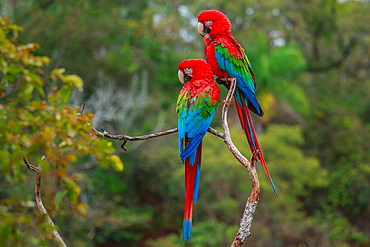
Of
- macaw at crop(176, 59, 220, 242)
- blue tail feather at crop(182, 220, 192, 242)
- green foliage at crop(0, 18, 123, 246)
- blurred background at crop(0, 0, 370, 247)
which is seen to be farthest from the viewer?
blurred background at crop(0, 0, 370, 247)

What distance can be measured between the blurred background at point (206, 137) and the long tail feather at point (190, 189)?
4.84m

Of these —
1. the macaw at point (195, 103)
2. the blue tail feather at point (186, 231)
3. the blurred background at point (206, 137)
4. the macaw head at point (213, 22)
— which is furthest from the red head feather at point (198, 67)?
the blurred background at point (206, 137)

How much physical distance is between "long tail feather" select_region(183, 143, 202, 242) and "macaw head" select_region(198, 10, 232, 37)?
0.40m

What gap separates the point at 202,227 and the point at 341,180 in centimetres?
306

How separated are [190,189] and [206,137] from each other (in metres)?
5.80

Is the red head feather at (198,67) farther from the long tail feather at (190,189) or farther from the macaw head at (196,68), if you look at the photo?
the long tail feather at (190,189)

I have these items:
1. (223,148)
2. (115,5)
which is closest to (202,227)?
(223,148)

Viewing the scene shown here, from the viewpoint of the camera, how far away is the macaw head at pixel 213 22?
162 centimetres

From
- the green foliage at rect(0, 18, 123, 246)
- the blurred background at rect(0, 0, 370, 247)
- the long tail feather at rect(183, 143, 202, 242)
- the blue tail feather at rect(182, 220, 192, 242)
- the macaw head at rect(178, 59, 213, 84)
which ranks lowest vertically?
the blurred background at rect(0, 0, 370, 247)

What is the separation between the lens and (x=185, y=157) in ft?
4.76

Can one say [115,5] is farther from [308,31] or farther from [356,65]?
[356,65]

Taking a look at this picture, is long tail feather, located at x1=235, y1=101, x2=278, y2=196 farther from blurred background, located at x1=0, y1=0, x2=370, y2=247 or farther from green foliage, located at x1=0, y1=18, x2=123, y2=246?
blurred background, located at x1=0, y1=0, x2=370, y2=247

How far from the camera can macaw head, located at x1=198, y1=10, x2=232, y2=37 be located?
1.62 meters

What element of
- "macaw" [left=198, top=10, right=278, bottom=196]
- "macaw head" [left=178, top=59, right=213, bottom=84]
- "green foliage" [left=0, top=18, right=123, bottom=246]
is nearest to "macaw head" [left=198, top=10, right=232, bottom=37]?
"macaw" [left=198, top=10, right=278, bottom=196]
